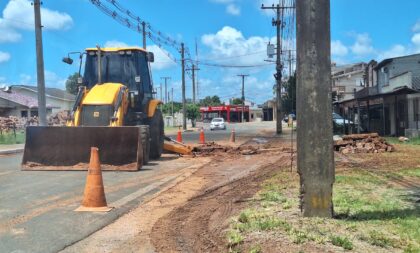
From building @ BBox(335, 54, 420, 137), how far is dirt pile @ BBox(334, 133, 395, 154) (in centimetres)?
882

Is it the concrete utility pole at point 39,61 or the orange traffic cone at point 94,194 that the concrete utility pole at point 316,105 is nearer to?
the orange traffic cone at point 94,194

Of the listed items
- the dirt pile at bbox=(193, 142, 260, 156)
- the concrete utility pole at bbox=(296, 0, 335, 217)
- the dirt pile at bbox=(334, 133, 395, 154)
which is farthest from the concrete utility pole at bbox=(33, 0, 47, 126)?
the concrete utility pole at bbox=(296, 0, 335, 217)

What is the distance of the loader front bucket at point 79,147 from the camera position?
47.7ft

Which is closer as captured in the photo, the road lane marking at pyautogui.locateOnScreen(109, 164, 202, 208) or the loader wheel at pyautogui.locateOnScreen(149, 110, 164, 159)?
the road lane marking at pyautogui.locateOnScreen(109, 164, 202, 208)

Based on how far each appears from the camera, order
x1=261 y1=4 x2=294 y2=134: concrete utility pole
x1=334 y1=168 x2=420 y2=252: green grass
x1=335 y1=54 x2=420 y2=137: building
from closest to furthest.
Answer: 1. x1=334 y1=168 x2=420 y2=252: green grass
2. x1=335 y1=54 x2=420 y2=137: building
3. x1=261 y1=4 x2=294 y2=134: concrete utility pole

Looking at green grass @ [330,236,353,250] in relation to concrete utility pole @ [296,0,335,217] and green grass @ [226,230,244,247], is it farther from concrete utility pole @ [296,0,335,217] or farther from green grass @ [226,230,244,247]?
concrete utility pole @ [296,0,335,217]

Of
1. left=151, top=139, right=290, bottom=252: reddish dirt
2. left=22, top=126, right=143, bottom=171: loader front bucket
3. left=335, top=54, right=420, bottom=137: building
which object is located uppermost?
left=335, top=54, right=420, bottom=137: building

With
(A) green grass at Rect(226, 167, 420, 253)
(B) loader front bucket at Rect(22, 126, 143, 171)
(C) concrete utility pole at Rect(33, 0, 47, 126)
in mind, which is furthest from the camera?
(C) concrete utility pole at Rect(33, 0, 47, 126)

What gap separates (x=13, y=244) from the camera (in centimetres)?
666

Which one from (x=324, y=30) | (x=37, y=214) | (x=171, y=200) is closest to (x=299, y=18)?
(x=324, y=30)

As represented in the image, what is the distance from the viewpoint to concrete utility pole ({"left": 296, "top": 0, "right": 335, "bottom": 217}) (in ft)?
23.1

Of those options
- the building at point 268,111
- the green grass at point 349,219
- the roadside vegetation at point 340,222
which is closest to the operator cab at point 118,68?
the roadside vegetation at point 340,222

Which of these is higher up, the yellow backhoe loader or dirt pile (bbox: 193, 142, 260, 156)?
the yellow backhoe loader

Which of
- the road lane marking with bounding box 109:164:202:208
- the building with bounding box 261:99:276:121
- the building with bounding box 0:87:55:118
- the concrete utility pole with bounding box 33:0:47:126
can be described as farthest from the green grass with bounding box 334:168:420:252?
the building with bounding box 261:99:276:121
